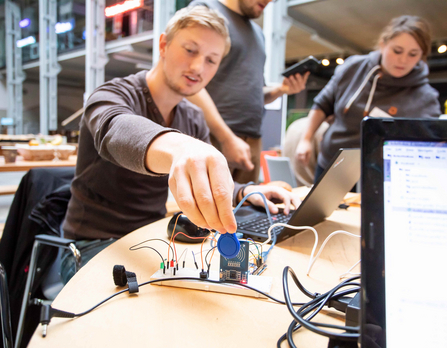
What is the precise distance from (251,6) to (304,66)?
1.25 feet

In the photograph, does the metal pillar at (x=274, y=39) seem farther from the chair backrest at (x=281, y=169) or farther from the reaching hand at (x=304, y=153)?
the reaching hand at (x=304, y=153)

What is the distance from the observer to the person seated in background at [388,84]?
1.45 meters

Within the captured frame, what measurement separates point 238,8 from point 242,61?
0.85 ft

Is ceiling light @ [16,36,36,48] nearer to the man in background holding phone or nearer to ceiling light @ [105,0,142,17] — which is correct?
ceiling light @ [105,0,142,17]

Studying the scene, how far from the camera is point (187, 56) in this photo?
96cm

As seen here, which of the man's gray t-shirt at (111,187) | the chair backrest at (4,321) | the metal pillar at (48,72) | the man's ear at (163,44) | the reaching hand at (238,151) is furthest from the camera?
the metal pillar at (48,72)

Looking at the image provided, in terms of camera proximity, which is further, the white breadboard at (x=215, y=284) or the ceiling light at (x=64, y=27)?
the ceiling light at (x=64, y=27)

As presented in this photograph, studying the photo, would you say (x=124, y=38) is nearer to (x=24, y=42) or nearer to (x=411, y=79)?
(x=24, y=42)

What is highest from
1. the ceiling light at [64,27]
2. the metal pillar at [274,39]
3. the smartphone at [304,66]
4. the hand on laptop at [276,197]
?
the ceiling light at [64,27]

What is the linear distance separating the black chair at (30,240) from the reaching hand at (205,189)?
682mm

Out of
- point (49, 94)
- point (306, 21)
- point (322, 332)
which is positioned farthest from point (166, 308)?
point (49, 94)

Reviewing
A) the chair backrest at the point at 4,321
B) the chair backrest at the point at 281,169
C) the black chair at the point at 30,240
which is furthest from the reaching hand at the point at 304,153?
the chair backrest at the point at 4,321

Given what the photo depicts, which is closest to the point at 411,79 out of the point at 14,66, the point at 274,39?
the point at 274,39

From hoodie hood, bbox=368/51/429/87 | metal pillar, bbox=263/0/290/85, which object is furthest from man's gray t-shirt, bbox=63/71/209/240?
metal pillar, bbox=263/0/290/85
